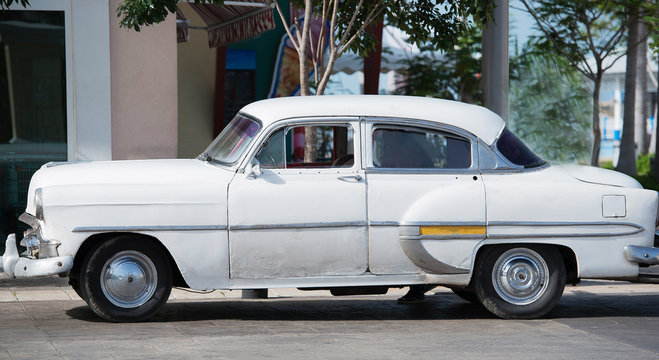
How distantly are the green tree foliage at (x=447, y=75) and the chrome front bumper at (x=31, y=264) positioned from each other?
12.0 meters

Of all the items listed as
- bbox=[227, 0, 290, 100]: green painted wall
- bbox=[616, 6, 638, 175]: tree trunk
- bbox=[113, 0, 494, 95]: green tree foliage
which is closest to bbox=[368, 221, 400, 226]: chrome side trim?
bbox=[113, 0, 494, 95]: green tree foliage

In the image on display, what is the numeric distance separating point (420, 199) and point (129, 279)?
7.70 ft

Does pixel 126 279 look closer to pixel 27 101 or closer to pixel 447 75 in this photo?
pixel 27 101

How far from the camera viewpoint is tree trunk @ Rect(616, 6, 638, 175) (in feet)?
63.4

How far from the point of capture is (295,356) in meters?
6.52

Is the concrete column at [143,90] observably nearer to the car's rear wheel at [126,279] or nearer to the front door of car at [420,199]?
the car's rear wheel at [126,279]

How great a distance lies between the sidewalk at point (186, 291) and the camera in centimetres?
924

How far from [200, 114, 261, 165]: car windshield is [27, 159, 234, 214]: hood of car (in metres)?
0.19

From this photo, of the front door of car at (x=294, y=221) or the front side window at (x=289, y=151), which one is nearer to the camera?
the front door of car at (x=294, y=221)

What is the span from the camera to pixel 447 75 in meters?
19.3

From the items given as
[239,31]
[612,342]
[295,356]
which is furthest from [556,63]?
[295,356]

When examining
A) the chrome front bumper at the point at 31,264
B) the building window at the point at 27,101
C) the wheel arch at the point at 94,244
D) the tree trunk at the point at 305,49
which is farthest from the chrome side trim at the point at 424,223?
the building window at the point at 27,101

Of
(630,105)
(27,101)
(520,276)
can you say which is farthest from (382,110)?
(630,105)

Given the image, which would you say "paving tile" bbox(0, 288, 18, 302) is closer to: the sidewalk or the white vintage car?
the sidewalk
